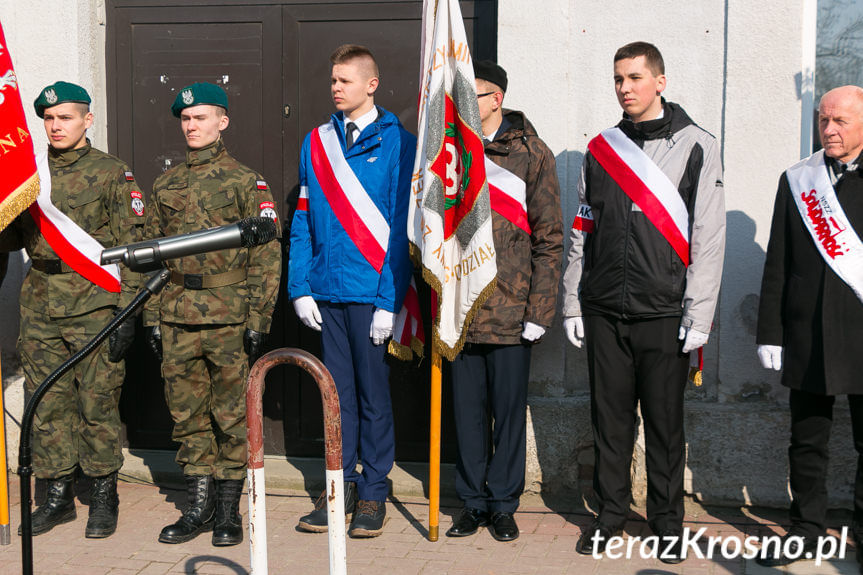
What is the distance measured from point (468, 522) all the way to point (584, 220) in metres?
1.55

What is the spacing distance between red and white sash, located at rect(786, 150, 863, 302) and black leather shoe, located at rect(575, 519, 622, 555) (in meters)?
1.53

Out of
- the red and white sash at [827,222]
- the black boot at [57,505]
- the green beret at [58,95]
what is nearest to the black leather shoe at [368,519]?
the black boot at [57,505]

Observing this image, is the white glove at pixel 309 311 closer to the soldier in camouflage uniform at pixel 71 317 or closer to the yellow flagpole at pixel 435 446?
the yellow flagpole at pixel 435 446

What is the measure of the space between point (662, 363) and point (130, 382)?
11.0 ft

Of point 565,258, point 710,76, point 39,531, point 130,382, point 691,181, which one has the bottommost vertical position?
point 39,531

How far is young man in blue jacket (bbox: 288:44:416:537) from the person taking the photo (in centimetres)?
498

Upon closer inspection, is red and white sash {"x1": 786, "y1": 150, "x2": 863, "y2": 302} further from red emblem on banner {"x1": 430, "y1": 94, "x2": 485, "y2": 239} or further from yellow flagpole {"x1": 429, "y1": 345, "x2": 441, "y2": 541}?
yellow flagpole {"x1": 429, "y1": 345, "x2": 441, "y2": 541}

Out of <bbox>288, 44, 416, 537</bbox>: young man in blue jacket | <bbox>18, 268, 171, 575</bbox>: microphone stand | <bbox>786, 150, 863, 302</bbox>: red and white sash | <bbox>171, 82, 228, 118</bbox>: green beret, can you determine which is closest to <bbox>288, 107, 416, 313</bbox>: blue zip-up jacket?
<bbox>288, 44, 416, 537</bbox>: young man in blue jacket

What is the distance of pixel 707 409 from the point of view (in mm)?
5297

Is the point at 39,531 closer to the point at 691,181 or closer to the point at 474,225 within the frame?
the point at 474,225

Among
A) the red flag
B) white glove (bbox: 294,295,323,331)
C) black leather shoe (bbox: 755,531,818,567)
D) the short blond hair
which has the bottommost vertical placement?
black leather shoe (bbox: 755,531,818,567)

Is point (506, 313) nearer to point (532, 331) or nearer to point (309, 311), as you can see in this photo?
point (532, 331)

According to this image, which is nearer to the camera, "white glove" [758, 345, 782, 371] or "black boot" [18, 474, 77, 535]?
"white glove" [758, 345, 782, 371]

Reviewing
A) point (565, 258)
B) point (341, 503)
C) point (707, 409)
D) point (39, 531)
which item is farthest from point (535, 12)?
point (39, 531)
